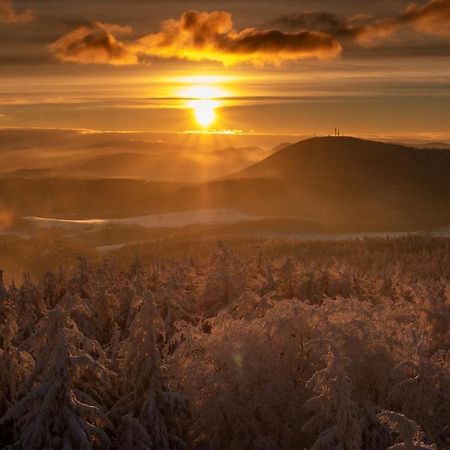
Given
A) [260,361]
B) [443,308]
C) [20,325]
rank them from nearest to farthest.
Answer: [260,361] < [443,308] < [20,325]

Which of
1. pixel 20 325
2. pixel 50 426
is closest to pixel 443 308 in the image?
pixel 50 426

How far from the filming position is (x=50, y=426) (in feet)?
83.5

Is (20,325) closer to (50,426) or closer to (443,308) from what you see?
(50,426)

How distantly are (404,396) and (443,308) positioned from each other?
45.7 ft

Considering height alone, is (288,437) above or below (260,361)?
below

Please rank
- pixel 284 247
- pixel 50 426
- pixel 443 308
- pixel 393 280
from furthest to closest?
pixel 284 247
pixel 393 280
pixel 443 308
pixel 50 426

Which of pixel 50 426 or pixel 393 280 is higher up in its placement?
pixel 393 280

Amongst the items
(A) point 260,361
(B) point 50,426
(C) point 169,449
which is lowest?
(C) point 169,449

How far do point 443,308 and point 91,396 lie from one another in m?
20.4

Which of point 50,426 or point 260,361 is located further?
point 260,361

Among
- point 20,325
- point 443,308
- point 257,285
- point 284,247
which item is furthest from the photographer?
point 284,247

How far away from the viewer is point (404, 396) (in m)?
25.5

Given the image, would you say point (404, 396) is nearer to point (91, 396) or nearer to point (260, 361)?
point (260, 361)

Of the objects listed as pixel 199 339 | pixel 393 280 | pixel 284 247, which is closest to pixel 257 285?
pixel 393 280
